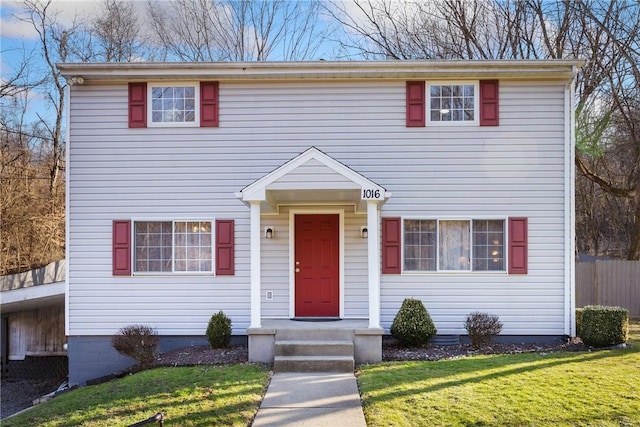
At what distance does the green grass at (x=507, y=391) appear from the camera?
518 centimetres

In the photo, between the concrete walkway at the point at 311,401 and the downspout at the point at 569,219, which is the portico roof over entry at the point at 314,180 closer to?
the concrete walkway at the point at 311,401

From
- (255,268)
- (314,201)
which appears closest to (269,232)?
(314,201)

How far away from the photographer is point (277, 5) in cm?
1984

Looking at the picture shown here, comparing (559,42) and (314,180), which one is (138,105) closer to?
(314,180)

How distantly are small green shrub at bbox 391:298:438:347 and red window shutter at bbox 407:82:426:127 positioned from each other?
3.35 m

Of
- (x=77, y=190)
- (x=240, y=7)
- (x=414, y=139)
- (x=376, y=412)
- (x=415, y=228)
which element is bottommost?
(x=376, y=412)

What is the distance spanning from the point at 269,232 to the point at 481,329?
164 inches

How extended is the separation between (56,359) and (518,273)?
34.5 ft

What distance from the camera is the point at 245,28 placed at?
64.4 feet

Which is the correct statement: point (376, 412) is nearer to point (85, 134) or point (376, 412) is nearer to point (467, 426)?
point (467, 426)

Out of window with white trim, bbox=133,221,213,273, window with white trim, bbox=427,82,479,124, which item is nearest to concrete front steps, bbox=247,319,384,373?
window with white trim, bbox=133,221,213,273

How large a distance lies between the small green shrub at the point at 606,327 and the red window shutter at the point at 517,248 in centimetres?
137

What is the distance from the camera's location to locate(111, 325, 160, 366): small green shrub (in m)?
8.38

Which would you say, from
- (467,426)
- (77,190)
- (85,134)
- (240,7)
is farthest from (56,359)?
(240,7)
